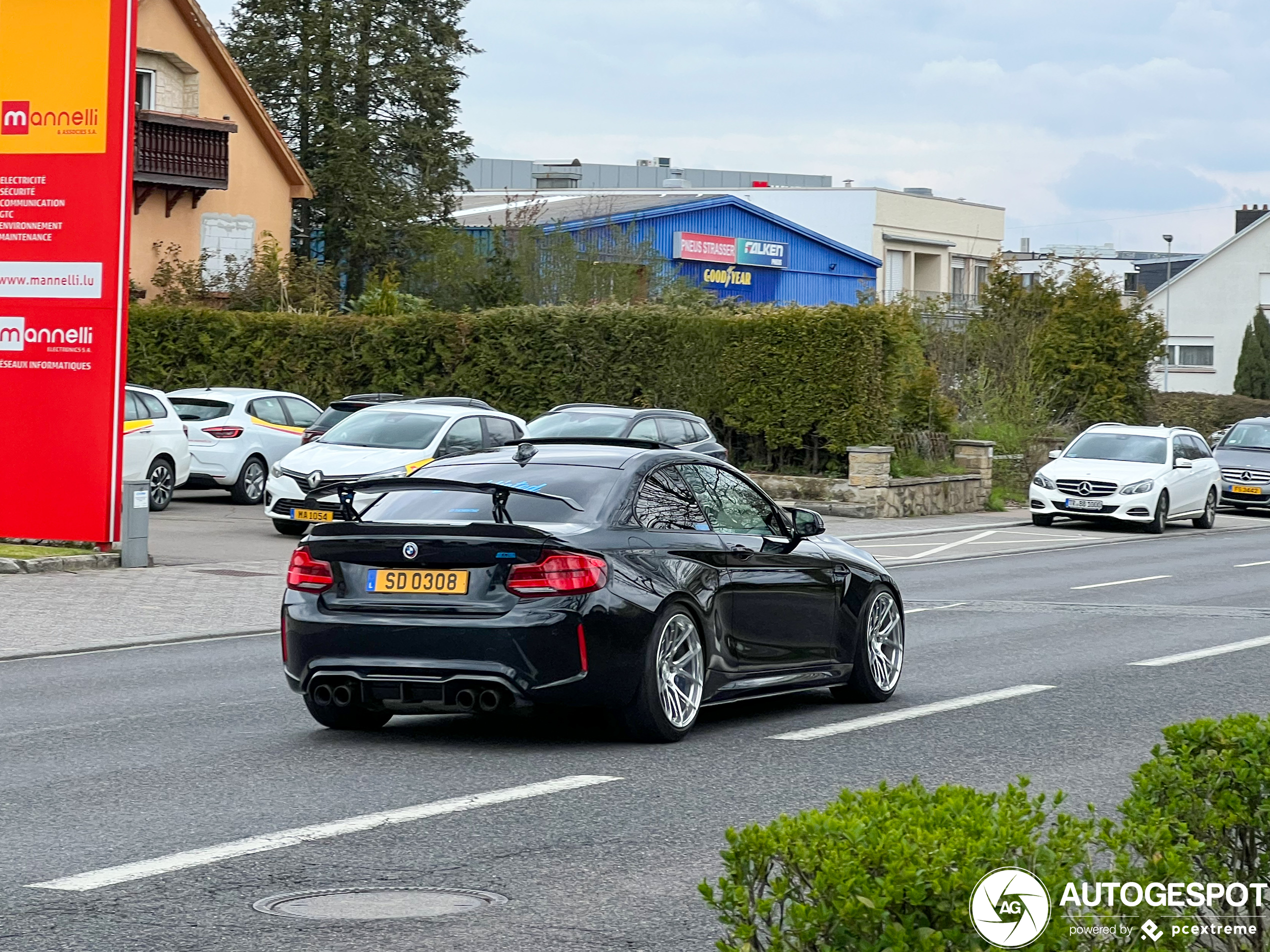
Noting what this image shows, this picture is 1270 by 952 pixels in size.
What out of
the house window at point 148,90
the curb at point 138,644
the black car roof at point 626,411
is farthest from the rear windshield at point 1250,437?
the curb at point 138,644

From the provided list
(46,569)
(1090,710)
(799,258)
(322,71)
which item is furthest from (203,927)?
(799,258)

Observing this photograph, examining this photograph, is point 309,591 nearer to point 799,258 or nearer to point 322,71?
point 322,71

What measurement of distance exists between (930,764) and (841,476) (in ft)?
74.0

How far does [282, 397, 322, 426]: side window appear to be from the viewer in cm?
2827

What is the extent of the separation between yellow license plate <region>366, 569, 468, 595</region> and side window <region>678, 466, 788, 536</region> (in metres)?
1.71

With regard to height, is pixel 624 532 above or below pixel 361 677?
above

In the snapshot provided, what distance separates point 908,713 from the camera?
1059cm

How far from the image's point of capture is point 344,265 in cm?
5447

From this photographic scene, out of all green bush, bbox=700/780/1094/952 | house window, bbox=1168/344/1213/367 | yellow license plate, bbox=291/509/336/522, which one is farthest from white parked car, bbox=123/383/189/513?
house window, bbox=1168/344/1213/367

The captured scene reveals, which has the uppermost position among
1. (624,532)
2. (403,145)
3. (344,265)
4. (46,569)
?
(403,145)

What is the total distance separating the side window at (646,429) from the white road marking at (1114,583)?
22.7ft

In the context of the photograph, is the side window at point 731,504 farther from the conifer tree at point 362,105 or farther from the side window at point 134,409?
the conifer tree at point 362,105

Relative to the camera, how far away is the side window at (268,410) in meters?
27.7

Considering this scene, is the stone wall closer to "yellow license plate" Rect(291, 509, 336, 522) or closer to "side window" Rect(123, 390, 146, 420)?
"yellow license plate" Rect(291, 509, 336, 522)
